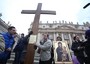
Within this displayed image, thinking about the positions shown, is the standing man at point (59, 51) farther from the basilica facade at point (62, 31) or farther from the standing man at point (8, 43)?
the basilica facade at point (62, 31)

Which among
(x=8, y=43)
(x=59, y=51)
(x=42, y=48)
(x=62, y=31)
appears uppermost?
(x=62, y=31)

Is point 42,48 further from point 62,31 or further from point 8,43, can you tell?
point 62,31

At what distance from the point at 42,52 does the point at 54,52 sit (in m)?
1.02

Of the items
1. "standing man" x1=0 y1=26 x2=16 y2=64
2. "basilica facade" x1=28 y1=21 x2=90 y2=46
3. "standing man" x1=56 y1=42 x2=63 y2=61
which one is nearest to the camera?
"standing man" x1=0 y1=26 x2=16 y2=64

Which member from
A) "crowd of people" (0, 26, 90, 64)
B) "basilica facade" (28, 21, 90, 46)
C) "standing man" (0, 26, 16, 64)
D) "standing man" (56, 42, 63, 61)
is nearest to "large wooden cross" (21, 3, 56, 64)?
"crowd of people" (0, 26, 90, 64)

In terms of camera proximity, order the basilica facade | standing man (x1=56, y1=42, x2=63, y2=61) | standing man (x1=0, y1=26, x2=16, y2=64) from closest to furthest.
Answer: standing man (x1=0, y1=26, x2=16, y2=64) → standing man (x1=56, y1=42, x2=63, y2=61) → the basilica facade

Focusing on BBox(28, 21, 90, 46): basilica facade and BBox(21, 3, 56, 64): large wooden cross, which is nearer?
BBox(21, 3, 56, 64): large wooden cross

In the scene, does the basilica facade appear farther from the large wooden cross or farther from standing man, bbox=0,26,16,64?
standing man, bbox=0,26,16,64

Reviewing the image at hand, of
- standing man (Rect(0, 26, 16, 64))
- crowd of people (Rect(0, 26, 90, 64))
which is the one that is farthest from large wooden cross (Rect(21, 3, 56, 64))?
standing man (Rect(0, 26, 16, 64))

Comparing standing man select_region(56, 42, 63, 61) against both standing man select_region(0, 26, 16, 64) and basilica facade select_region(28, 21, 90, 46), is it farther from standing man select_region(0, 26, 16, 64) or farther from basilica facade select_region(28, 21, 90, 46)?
basilica facade select_region(28, 21, 90, 46)

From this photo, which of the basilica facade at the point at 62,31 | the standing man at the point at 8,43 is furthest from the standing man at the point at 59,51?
the basilica facade at the point at 62,31

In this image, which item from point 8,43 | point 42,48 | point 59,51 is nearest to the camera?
point 8,43

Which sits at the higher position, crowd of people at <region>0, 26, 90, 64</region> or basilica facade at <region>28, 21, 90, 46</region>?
basilica facade at <region>28, 21, 90, 46</region>

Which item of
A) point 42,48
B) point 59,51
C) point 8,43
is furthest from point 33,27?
point 59,51
